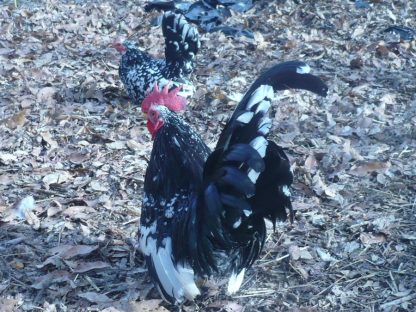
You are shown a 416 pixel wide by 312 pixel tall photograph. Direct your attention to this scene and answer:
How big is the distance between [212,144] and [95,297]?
208 centimetres

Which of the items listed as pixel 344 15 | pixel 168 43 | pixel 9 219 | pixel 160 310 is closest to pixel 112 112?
pixel 168 43

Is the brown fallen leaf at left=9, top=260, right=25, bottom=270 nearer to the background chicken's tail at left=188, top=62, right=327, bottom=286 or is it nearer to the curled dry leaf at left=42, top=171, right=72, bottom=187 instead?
the curled dry leaf at left=42, top=171, right=72, bottom=187

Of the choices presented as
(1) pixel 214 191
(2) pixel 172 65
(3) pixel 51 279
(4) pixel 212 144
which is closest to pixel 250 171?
(1) pixel 214 191

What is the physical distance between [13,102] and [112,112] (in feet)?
3.32

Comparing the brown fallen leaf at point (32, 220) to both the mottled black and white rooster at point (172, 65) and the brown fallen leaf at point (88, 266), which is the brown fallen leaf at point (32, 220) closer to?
the brown fallen leaf at point (88, 266)

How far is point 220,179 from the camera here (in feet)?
9.50

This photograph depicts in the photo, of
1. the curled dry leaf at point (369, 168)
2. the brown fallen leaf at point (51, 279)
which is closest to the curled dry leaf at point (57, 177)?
the brown fallen leaf at point (51, 279)

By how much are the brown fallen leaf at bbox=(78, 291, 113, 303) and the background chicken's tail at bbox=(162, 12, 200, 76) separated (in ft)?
9.32

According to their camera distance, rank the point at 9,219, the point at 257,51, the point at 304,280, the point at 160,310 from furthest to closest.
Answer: the point at 257,51, the point at 9,219, the point at 304,280, the point at 160,310

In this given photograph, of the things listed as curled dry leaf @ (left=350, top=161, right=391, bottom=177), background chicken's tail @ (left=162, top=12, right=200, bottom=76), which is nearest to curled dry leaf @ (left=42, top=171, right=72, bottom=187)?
background chicken's tail @ (left=162, top=12, right=200, bottom=76)

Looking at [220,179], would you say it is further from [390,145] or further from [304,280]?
[390,145]

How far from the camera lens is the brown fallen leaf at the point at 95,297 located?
3586 millimetres

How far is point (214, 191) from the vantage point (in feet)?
9.67

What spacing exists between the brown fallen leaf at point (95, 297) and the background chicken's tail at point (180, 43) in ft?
9.32
